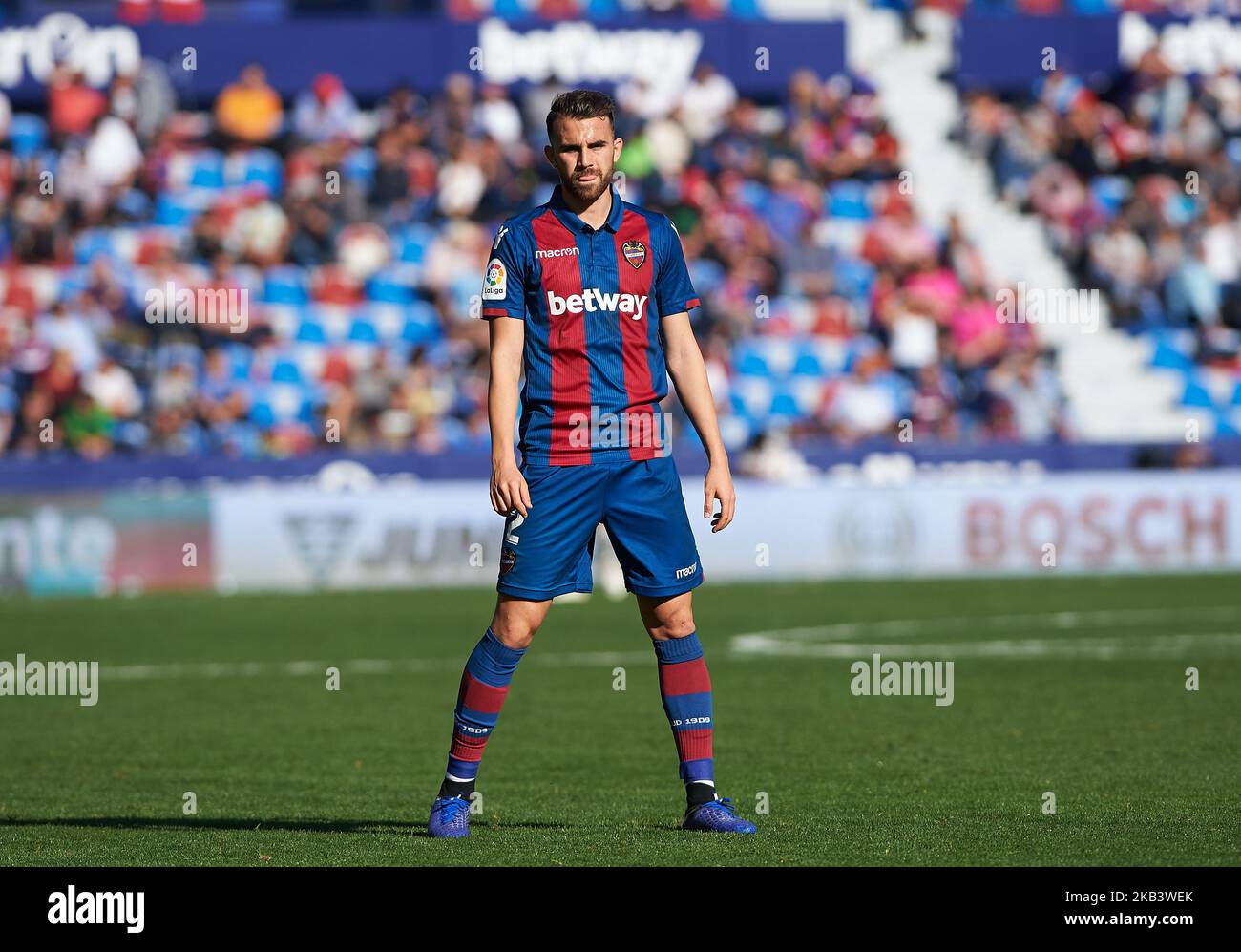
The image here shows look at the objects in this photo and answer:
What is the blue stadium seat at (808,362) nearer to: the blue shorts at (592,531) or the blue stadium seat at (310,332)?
the blue stadium seat at (310,332)

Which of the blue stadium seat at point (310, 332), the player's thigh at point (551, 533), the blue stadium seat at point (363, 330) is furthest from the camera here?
the blue stadium seat at point (363, 330)

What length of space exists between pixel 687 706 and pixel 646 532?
66 cm

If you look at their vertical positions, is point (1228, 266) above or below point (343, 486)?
above

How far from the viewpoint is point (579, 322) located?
23.4 ft

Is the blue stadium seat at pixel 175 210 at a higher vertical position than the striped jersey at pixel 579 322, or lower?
higher

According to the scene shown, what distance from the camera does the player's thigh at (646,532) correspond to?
23.4ft

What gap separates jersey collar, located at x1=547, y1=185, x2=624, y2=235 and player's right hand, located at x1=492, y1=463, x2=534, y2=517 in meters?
0.87

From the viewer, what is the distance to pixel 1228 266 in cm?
2683

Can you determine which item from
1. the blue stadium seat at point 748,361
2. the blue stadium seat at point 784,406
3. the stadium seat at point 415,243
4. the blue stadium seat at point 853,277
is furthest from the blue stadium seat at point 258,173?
the blue stadium seat at point 853,277

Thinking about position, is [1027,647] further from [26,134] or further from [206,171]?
[26,134]

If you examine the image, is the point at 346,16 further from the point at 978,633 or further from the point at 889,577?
the point at 978,633

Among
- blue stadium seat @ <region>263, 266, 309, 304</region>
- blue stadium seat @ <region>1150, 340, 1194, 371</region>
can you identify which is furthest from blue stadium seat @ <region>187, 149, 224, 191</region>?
blue stadium seat @ <region>1150, 340, 1194, 371</region>
